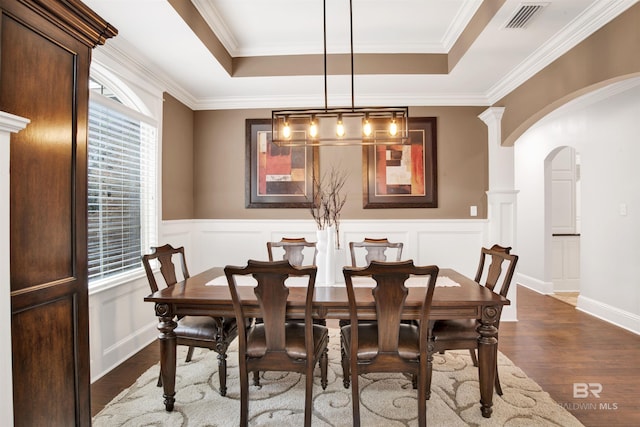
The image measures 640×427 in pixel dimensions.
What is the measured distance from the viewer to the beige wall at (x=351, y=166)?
441 cm

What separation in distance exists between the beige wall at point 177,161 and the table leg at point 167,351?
181cm

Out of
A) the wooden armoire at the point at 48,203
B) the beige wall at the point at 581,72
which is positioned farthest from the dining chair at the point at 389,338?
the beige wall at the point at 581,72

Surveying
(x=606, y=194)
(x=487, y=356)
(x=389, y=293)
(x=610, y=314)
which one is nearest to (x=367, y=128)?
(x=389, y=293)

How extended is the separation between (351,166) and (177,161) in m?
1.99

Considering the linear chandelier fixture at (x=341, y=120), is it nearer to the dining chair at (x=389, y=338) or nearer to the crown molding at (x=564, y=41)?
the dining chair at (x=389, y=338)

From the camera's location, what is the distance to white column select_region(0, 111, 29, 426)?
102 centimetres

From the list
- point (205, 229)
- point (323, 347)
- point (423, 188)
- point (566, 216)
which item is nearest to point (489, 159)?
point (423, 188)

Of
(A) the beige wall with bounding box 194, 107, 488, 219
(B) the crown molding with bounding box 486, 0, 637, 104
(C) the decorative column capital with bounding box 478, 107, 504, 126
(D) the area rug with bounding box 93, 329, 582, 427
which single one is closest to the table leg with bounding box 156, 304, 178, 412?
(D) the area rug with bounding box 93, 329, 582, 427

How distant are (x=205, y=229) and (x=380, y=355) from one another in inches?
122

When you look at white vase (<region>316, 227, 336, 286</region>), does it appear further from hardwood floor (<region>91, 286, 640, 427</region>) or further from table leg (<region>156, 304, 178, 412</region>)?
hardwood floor (<region>91, 286, 640, 427</region>)

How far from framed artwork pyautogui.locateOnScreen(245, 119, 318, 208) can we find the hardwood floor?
1986mm

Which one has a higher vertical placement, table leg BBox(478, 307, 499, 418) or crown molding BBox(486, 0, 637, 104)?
crown molding BBox(486, 0, 637, 104)

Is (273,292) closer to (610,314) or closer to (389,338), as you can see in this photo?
(389,338)

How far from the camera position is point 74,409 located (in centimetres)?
140
